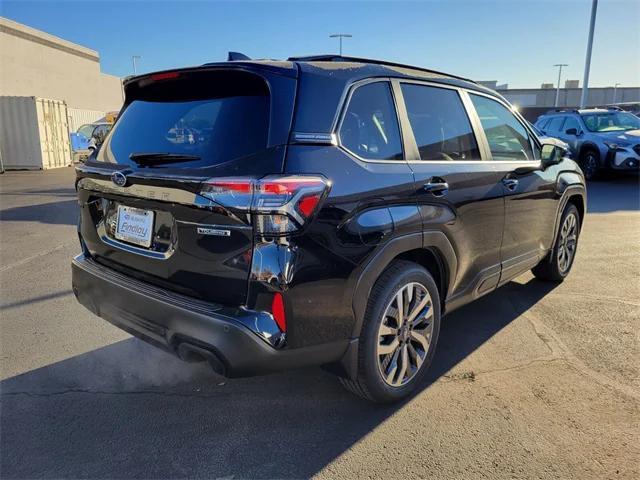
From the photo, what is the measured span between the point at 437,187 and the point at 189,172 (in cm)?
146

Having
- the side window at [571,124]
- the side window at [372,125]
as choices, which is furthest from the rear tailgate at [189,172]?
the side window at [571,124]

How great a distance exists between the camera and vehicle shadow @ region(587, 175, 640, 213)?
956 cm

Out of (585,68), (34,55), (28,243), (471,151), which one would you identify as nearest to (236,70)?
(471,151)

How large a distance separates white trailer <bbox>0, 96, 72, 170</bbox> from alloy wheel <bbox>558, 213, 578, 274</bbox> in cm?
1857

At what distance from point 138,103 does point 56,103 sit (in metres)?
19.1

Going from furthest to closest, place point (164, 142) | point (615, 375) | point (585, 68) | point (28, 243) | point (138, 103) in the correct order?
point (585, 68), point (28, 243), point (615, 375), point (138, 103), point (164, 142)

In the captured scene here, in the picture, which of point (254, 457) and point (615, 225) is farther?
point (615, 225)

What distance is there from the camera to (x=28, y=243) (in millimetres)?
6980

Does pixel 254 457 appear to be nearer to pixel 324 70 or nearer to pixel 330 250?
pixel 330 250

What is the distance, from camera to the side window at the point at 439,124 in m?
3.06

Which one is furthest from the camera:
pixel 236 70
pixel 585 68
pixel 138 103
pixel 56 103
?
pixel 585 68

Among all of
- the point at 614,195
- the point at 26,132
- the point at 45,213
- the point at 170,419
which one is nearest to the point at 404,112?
the point at 170,419

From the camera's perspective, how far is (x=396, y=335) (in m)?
2.91

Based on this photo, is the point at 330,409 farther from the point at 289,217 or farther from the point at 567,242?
the point at 567,242
